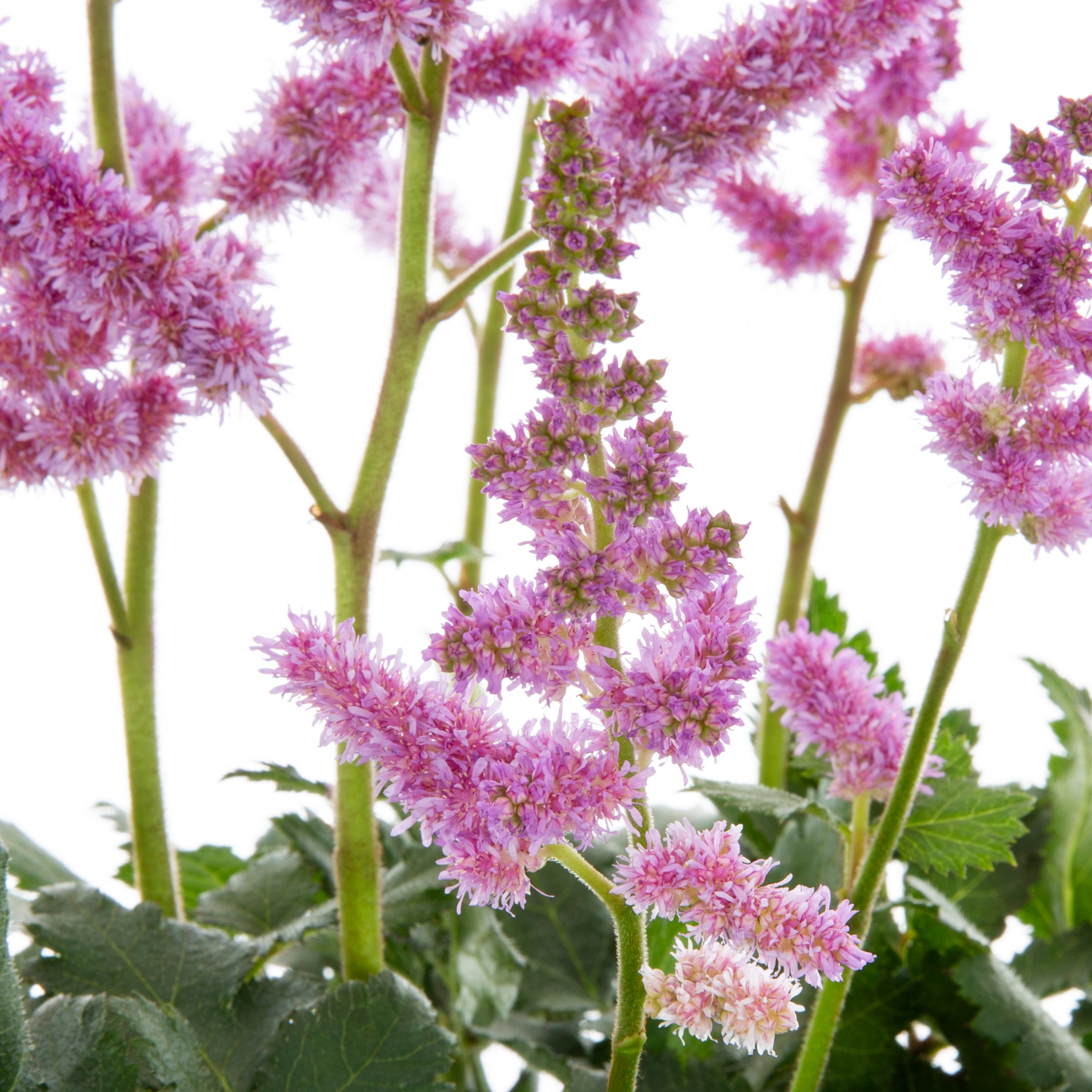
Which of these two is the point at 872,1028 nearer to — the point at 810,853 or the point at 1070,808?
the point at 810,853

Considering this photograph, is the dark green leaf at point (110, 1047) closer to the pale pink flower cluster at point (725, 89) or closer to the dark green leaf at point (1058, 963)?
the pale pink flower cluster at point (725, 89)

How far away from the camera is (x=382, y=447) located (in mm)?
667

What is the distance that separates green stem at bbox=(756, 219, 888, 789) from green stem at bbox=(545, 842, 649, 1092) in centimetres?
42

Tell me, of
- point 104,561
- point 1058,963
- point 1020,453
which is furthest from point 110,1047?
point 1058,963

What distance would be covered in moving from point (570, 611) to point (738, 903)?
0.11 metres

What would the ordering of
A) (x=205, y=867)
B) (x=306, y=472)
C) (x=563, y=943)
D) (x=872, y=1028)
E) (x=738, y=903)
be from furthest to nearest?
(x=205, y=867) → (x=563, y=943) → (x=872, y=1028) → (x=306, y=472) → (x=738, y=903)

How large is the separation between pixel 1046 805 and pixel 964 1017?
188 millimetres

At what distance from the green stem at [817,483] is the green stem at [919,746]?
0.29 m

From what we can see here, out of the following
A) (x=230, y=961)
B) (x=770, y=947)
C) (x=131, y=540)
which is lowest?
(x=770, y=947)

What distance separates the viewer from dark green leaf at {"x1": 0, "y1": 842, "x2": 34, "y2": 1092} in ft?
1.80

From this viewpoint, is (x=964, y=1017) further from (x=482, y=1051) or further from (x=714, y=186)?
(x=714, y=186)

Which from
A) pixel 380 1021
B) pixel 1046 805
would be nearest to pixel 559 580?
pixel 380 1021

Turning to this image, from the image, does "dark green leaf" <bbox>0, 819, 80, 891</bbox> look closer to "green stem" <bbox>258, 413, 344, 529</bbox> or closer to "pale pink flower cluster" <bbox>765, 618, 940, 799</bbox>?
"green stem" <bbox>258, 413, 344, 529</bbox>

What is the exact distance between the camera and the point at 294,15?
0.59m
